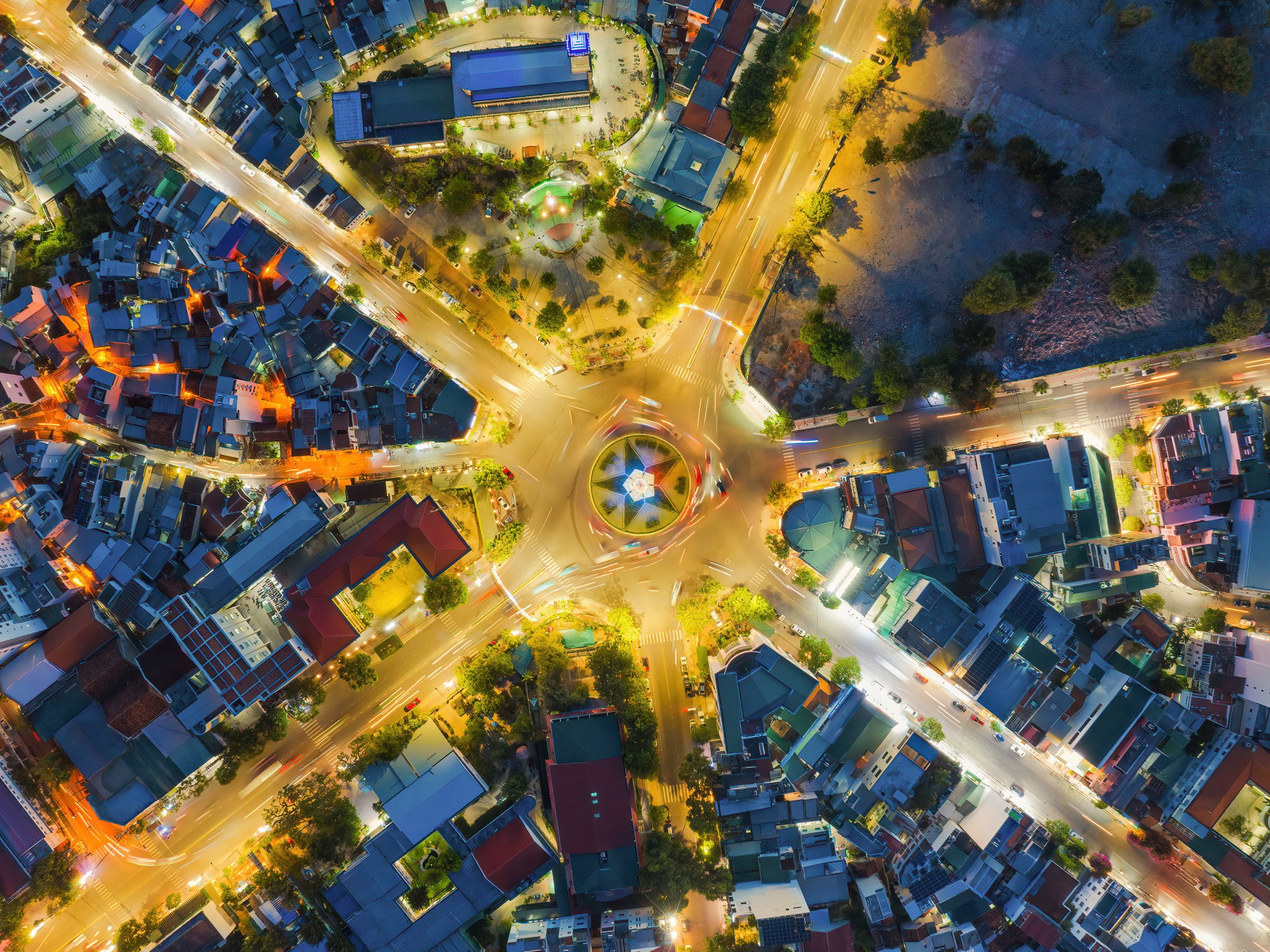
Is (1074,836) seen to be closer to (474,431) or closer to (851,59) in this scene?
(474,431)

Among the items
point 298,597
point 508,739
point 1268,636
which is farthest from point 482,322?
point 1268,636

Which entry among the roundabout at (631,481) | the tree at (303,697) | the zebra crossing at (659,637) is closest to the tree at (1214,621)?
the zebra crossing at (659,637)

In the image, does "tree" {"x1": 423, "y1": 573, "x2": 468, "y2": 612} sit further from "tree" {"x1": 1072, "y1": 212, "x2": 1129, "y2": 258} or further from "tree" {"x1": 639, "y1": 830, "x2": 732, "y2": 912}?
"tree" {"x1": 1072, "y1": 212, "x2": 1129, "y2": 258}

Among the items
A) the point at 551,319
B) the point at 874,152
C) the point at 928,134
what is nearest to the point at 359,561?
the point at 551,319

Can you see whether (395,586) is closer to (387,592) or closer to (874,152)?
(387,592)

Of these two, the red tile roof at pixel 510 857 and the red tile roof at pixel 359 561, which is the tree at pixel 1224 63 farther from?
the red tile roof at pixel 510 857

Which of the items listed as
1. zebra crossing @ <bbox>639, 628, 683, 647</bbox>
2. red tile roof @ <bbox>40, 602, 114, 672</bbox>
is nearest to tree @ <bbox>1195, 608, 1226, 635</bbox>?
zebra crossing @ <bbox>639, 628, 683, 647</bbox>
